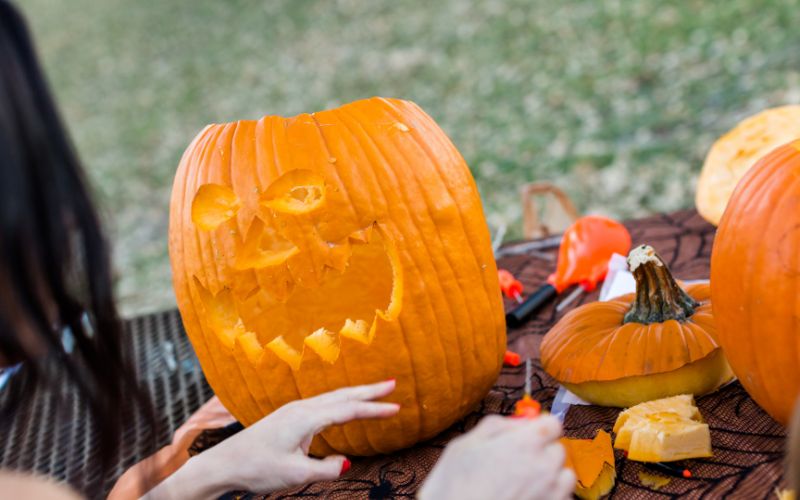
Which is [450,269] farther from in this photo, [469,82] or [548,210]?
[469,82]

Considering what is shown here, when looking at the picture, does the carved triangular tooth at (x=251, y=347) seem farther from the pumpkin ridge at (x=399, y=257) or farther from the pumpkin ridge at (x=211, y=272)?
the pumpkin ridge at (x=399, y=257)

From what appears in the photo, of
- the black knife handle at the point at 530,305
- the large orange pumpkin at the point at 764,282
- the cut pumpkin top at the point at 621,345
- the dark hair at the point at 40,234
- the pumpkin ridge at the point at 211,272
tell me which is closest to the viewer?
the dark hair at the point at 40,234

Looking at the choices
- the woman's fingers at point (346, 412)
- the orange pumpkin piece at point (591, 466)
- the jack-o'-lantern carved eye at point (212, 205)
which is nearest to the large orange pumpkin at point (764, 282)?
the orange pumpkin piece at point (591, 466)

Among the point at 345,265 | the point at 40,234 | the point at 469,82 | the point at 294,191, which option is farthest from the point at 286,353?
the point at 469,82

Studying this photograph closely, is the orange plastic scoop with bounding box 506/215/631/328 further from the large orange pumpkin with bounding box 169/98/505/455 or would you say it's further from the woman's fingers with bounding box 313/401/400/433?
the woman's fingers with bounding box 313/401/400/433

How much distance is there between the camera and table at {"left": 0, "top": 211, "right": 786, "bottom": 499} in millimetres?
1330

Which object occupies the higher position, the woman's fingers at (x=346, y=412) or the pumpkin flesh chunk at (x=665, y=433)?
the woman's fingers at (x=346, y=412)

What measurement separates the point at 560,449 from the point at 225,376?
33.5 inches

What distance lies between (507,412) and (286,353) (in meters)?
0.50

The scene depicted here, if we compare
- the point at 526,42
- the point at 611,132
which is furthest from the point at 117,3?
the point at 611,132

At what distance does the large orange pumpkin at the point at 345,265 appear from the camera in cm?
155

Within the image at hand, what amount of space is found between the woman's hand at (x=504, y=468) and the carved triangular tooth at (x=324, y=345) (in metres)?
0.56

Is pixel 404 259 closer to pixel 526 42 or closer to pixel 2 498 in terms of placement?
pixel 2 498

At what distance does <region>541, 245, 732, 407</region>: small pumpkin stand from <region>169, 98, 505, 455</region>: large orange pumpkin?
0.57 ft
